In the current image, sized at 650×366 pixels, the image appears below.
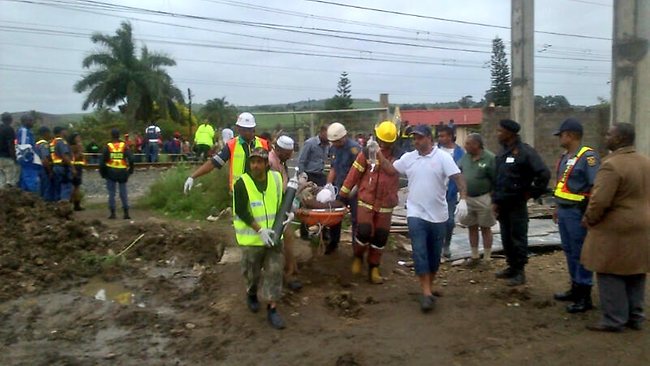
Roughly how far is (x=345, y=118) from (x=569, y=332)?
37.1 feet

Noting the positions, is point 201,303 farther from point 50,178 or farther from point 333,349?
point 50,178

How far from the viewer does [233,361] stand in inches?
218

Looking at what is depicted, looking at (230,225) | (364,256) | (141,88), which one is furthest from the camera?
(141,88)

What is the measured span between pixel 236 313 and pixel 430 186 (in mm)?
2392

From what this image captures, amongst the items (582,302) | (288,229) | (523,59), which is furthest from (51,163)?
(582,302)

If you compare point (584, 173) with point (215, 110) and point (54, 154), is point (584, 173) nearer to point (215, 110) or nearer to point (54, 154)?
point (54, 154)

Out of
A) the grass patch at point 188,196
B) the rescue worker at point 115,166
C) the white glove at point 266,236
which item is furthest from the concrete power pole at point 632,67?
the rescue worker at point 115,166

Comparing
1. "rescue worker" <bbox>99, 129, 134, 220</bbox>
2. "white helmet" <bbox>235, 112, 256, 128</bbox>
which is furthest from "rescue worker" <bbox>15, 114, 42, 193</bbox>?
"white helmet" <bbox>235, 112, 256, 128</bbox>

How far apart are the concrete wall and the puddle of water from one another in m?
12.6

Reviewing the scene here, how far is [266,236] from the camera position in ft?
20.0

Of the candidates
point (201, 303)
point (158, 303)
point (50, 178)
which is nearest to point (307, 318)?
point (201, 303)

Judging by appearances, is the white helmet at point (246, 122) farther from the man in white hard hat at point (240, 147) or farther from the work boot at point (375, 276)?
the work boot at point (375, 276)

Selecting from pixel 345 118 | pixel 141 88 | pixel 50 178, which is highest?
pixel 141 88

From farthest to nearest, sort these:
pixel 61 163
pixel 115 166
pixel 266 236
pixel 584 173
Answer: pixel 61 163, pixel 115 166, pixel 584 173, pixel 266 236
